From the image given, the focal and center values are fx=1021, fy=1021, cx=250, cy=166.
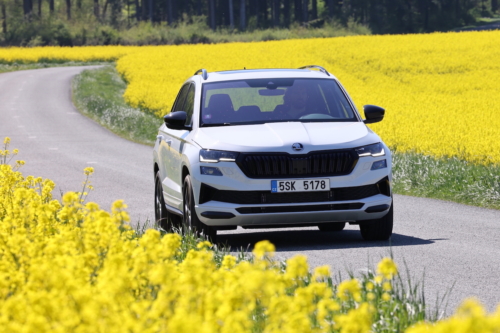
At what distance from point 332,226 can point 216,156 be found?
2160mm

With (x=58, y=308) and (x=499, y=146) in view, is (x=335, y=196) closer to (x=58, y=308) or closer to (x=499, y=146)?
(x=58, y=308)

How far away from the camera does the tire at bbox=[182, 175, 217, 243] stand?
9.31 metres

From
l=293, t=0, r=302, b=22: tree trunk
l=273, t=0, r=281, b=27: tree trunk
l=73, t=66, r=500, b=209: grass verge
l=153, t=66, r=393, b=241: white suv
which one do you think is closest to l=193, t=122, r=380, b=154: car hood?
l=153, t=66, r=393, b=241: white suv

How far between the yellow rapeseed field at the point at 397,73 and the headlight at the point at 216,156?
7.65 metres

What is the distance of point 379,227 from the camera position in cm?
969

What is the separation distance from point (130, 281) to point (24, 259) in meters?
1.19

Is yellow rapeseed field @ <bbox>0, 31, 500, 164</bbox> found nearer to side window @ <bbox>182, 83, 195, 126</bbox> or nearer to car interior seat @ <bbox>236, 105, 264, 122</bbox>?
side window @ <bbox>182, 83, 195, 126</bbox>

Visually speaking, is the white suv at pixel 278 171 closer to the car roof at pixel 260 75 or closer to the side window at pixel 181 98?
the car roof at pixel 260 75

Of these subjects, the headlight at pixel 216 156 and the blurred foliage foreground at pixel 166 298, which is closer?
the blurred foliage foreground at pixel 166 298

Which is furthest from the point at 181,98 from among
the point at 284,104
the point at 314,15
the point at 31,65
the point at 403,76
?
the point at 314,15

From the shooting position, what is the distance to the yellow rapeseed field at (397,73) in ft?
63.9

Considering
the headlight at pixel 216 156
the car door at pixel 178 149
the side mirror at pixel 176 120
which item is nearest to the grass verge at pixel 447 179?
the car door at pixel 178 149

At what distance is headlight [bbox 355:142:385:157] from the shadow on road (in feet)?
2.78

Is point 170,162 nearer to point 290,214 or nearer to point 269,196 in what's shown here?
point 269,196
